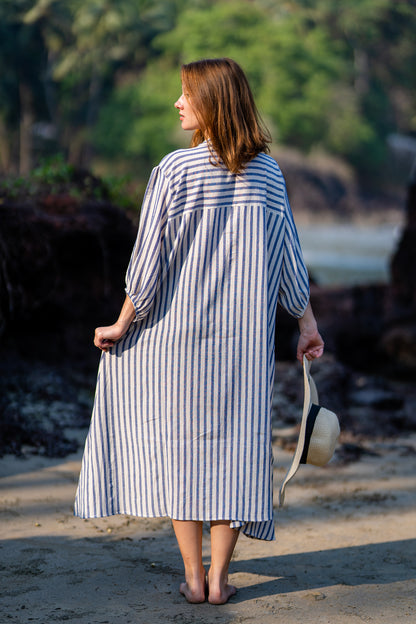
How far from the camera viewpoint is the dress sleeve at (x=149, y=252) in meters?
2.56

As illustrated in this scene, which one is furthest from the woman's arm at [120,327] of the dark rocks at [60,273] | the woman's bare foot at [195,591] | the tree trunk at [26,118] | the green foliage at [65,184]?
the tree trunk at [26,118]

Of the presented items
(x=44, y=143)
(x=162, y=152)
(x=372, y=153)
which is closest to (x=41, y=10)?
(x=44, y=143)

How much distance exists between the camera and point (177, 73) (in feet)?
188

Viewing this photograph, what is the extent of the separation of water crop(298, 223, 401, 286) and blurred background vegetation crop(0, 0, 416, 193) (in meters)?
11.4

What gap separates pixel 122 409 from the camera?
267cm

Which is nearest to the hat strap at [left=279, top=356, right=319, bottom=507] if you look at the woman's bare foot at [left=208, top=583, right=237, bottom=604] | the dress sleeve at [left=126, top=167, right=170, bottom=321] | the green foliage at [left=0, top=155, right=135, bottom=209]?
the woman's bare foot at [left=208, top=583, right=237, bottom=604]

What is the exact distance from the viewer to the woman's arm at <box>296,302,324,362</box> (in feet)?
9.07

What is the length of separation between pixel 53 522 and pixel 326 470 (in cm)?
170

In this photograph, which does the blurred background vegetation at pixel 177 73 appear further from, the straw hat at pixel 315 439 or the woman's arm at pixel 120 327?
the straw hat at pixel 315 439

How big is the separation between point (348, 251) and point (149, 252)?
32354 millimetres

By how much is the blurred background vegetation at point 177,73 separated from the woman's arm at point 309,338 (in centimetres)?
4132

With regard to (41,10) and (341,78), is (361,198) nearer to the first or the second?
(341,78)

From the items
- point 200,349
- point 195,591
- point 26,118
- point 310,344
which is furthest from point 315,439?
point 26,118

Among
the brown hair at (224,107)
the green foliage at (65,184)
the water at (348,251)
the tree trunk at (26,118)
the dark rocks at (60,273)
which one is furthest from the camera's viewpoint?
the tree trunk at (26,118)
